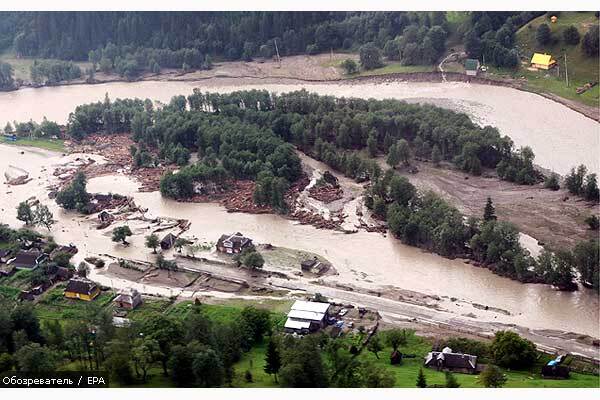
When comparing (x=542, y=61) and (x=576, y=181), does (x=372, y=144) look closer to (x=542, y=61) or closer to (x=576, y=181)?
(x=576, y=181)

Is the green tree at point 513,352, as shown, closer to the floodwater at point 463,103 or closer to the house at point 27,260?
the floodwater at point 463,103

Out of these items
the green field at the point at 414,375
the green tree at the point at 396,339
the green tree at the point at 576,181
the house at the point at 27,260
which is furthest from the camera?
the green tree at the point at 576,181

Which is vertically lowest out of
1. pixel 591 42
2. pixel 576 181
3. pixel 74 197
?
pixel 74 197

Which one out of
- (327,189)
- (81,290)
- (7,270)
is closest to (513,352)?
(81,290)

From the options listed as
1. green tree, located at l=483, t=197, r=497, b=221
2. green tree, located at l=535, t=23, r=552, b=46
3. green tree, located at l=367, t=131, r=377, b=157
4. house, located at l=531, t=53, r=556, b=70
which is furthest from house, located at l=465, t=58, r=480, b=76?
green tree, located at l=483, t=197, r=497, b=221

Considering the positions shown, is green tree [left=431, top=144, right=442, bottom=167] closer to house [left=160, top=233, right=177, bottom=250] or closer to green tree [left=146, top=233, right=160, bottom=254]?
house [left=160, top=233, right=177, bottom=250]

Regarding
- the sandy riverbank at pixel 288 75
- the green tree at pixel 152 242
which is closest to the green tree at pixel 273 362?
the green tree at pixel 152 242
